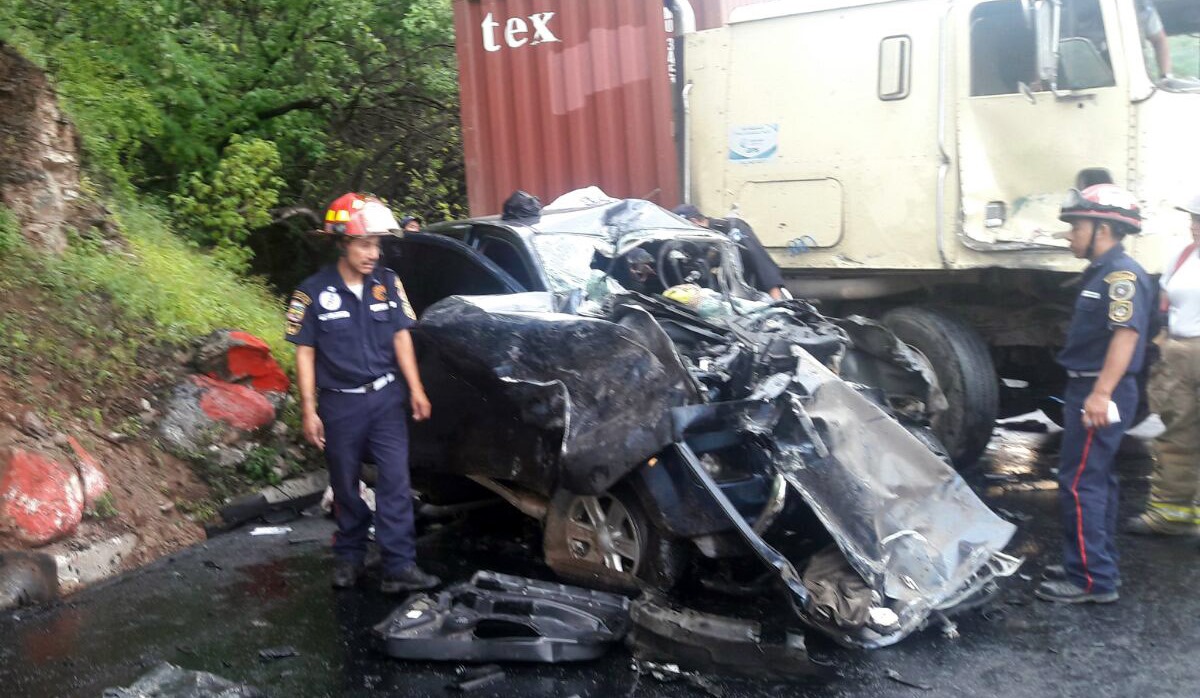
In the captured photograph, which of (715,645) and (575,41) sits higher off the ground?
(575,41)

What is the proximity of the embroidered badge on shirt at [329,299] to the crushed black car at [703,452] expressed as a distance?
1.24 ft

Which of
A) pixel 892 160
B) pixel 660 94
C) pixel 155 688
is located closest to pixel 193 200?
pixel 660 94

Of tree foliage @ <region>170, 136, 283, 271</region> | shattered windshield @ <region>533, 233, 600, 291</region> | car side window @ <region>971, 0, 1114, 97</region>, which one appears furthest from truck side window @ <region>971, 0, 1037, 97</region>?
tree foliage @ <region>170, 136, 283, 271</region>

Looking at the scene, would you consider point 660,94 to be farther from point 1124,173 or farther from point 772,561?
point 772,561

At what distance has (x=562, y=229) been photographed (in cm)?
590

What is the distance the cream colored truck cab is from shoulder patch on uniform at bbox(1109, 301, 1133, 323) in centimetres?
143

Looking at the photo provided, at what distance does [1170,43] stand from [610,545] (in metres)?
4.06

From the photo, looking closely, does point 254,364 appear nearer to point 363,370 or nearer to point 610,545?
point 363,370

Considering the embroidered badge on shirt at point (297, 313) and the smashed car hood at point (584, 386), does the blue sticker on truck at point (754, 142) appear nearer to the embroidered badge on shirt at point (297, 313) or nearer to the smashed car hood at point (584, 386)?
the smashed car hood at point (584, 386)

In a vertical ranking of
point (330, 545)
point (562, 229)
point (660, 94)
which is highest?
point (660, 94)

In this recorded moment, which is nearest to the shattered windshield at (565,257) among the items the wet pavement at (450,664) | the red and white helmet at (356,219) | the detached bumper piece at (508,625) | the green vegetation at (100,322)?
the red and white helmet at (356,219)

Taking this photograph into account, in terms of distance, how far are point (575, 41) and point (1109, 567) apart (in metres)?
5.35

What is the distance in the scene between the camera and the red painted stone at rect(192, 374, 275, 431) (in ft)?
22.4

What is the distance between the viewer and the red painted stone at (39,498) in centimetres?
525
